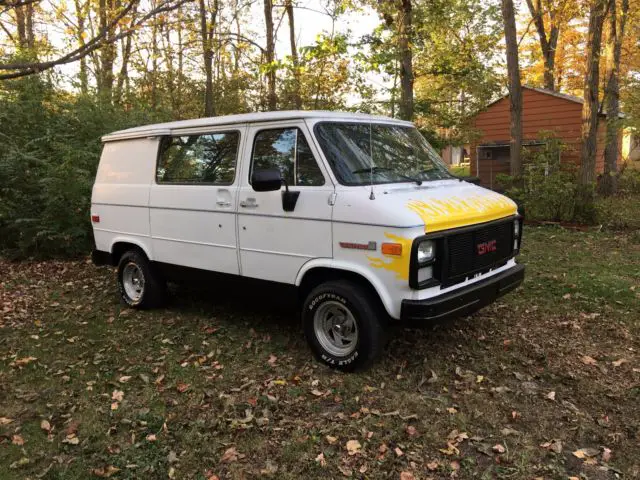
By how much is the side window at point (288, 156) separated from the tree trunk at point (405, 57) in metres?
7.76

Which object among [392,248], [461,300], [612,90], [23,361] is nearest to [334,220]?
[392,248]

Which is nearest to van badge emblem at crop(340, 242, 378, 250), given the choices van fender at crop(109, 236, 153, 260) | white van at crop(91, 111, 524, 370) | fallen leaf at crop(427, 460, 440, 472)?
white van at crop(91, 111, 524, 370)

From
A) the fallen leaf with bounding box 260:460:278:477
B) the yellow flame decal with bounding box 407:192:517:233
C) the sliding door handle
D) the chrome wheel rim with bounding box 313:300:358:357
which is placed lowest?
the fallen leaf with bounding box 260:460:278:477

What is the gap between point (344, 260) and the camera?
4.11 meters

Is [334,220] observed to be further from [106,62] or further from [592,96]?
[106,62]

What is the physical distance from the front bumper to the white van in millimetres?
12

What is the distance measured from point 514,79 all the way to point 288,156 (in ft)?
29.8

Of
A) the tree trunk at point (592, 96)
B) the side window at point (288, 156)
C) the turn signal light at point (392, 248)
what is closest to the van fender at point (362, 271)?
the turn signal light at point (392, 248)

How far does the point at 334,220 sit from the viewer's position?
410 centimetres

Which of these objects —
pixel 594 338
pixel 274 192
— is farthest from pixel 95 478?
pixel 594 338

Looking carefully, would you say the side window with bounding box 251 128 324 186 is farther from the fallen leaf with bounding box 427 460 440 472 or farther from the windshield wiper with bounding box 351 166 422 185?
the fallen leaf with bounding box 427 460 440 472

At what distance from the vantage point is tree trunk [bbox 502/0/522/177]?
1134cm

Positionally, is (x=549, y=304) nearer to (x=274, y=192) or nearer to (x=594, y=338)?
(x=594, y=338)

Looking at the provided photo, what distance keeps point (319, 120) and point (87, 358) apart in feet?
10.7
